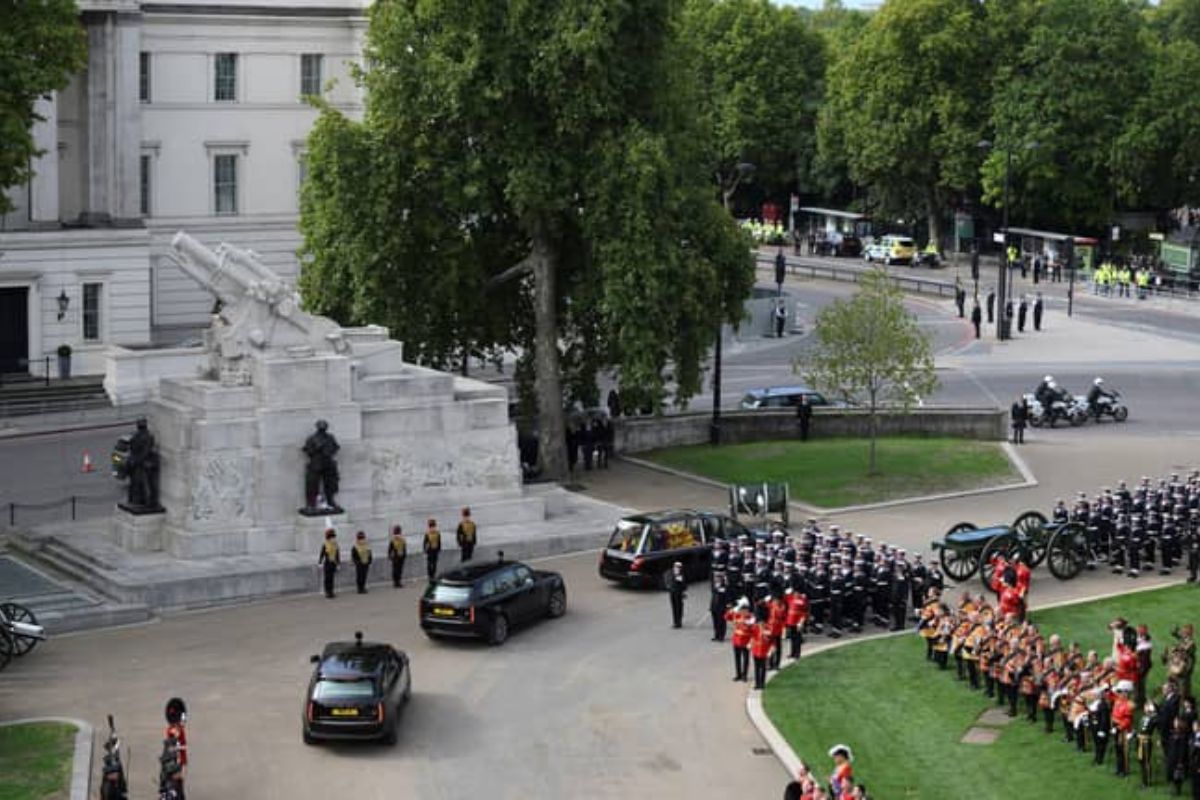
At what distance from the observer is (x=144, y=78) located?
75.8 metres

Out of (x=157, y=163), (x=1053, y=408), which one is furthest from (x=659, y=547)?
(x=157, y=163)

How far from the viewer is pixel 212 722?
3319cm

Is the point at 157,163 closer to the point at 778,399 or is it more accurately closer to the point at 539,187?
the point at 778,399

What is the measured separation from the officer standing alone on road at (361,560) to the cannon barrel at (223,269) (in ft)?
18.5

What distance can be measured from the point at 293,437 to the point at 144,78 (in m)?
35.8

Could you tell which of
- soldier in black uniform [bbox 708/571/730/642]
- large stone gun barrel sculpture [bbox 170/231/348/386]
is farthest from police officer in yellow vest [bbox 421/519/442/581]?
soldier in black uniform [bbox 708/571/730/642]

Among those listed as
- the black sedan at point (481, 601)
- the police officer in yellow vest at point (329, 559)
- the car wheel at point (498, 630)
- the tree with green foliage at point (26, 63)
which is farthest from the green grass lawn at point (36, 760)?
the tree with green foliage at point (26, 63)

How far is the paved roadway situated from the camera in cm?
3055

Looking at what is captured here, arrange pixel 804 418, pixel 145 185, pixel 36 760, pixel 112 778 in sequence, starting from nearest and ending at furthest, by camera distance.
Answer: pixel 112 778 < pixel 36 760 < pixel 804 418 < pixel 145 185

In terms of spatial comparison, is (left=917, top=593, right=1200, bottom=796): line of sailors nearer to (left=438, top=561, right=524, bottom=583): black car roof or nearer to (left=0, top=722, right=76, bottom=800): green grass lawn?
(left=438, top=561, right=524, bottom=583): black car roof

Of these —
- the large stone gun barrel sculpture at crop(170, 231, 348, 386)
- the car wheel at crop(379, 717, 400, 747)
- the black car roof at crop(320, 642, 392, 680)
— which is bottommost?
the car wheel at crop(379, 717, 400, 747)

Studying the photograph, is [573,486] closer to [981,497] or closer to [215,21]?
[981,497]

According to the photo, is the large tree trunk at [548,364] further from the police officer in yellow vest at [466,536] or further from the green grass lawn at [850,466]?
the police officer in yellow vest at [466,536]

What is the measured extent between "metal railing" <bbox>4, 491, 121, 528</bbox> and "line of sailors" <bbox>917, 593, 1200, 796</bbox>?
2096 centimetres
